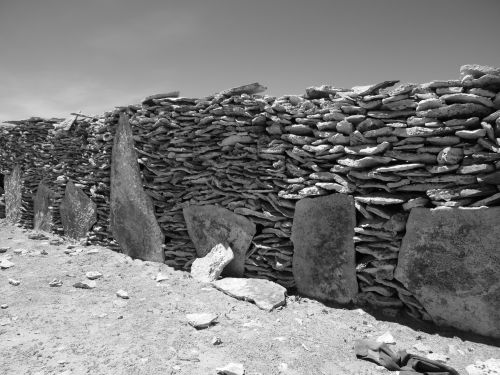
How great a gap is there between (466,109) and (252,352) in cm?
368

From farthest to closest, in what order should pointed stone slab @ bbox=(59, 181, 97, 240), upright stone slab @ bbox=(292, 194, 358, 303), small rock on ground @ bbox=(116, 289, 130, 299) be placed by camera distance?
pointed stone slab @ bbox=(59, 181, 97, 240) → small rock on ground @ bbox=(116, 289, 130, 299) → upright stone slab @ bbox=(292, 194, 358, 303)

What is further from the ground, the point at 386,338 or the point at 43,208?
the point at 43,208

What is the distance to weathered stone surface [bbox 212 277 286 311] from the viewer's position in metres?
4.80

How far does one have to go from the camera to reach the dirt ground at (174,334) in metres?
3.37

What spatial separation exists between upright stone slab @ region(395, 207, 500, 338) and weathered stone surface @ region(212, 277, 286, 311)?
5.62ft

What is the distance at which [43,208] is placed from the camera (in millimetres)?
9523

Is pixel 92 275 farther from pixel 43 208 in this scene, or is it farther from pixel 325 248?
pixel 43 208

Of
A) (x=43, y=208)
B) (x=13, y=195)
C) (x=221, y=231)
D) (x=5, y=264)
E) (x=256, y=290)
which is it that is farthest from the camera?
(x=13, y=195)

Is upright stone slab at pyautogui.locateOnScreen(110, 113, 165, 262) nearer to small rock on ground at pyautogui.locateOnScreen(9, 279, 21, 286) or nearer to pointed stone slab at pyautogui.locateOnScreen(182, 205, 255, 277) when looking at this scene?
pointed stone slab at pyautogui.locateOnScreen(182, 205, 255, 277)

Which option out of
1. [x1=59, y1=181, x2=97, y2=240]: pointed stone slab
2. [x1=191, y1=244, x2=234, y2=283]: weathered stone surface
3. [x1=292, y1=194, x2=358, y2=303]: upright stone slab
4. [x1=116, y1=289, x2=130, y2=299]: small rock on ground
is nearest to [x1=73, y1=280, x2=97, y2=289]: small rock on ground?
[x1=116, y1=289, x2=130, y2=299]: small rock on ground

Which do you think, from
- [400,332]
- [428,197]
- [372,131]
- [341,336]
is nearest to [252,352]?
[341,336]

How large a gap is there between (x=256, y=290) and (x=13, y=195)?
9.77 meters

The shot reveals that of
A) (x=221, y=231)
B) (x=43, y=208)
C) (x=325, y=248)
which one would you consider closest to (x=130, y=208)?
(x=221, y=231)

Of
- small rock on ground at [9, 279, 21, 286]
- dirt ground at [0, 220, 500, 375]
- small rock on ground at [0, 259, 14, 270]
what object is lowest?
dirt ground at [0, 220, 500, 375]
